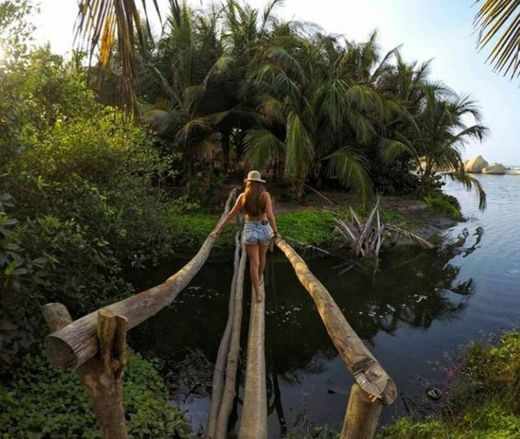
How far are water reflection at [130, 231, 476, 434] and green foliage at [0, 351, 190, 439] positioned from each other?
0.61 meters

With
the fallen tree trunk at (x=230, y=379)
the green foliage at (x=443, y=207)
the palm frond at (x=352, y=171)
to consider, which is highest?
the palm frond at (x=352, y=171)

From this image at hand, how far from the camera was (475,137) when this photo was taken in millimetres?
14102

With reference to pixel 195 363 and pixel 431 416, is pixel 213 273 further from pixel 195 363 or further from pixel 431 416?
pixel 431 416

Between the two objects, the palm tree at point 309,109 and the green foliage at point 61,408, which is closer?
the green foliage at point 61,408

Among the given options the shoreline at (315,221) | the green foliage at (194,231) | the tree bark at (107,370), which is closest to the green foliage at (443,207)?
the shoreline at (315,221)

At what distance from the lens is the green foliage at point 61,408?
2820 millimetres

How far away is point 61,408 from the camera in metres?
3.12

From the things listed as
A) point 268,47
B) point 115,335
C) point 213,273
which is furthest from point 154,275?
point 268,47

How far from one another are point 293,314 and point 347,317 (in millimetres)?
835

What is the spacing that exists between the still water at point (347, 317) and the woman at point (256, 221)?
43.7 inches

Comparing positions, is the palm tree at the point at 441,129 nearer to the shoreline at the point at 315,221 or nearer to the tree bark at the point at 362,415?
the shoreline at the point at 315,221

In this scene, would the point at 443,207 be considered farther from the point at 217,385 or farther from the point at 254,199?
the point at 217,385

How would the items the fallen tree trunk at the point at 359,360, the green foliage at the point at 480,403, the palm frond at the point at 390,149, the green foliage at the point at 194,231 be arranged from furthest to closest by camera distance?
the palm frond at the point at 390,149 < the green foliage at the point at 194,231 < the green foliage at the point at 480,403 < the fallen tree trunk at the point at 359,360

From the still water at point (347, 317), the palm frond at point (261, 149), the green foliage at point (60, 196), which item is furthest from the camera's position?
the palm frond at point (261, 149)
